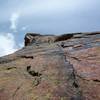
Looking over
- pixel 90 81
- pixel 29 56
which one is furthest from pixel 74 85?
pixel 29 56

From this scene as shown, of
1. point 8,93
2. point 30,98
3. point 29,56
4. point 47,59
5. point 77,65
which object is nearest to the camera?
point 30,98

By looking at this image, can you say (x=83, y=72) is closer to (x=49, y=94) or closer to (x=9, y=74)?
(x=49, y=94)

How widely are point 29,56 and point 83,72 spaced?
541cm

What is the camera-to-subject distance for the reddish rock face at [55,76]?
1090cm

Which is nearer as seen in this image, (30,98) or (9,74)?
(30,98)

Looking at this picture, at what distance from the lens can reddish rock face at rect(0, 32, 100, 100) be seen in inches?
429

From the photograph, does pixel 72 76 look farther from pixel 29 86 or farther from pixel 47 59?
pixel 47 59

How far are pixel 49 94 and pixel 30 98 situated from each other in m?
0.77

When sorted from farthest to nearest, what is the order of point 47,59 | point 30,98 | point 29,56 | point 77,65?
point 29,56 → point 47,59 → point 77,65 → point 30,98

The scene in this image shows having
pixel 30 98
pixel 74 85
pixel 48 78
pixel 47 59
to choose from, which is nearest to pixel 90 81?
pixel 74 85

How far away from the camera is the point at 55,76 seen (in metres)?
12.7

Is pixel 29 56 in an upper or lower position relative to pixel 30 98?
upper

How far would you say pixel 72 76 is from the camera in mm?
12391

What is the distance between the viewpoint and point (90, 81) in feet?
38.7
